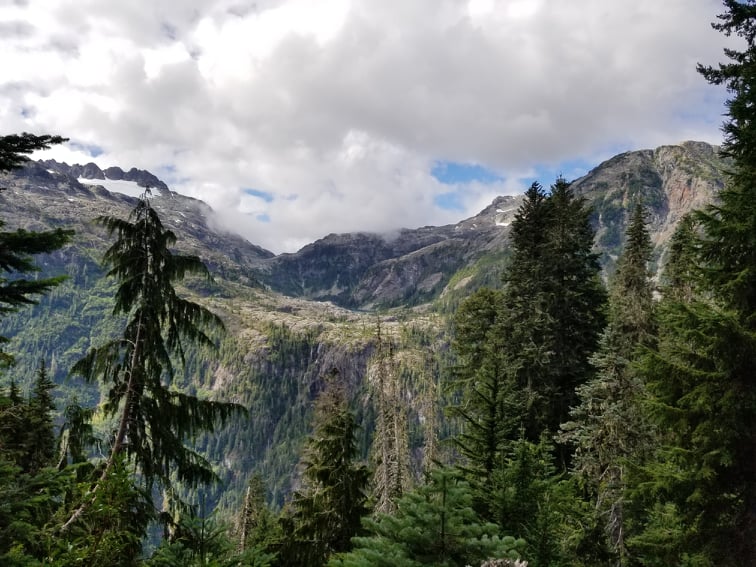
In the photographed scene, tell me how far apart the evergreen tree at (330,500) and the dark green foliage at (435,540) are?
14463 millimetres

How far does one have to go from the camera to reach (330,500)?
19531 millimetres

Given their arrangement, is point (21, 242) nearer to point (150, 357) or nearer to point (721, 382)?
point (150, 357)

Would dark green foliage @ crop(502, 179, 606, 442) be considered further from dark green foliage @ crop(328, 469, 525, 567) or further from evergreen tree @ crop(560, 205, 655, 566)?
dark green foliage @ crop(328, 469, 525, 567)

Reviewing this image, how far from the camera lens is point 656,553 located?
1153 centimetres

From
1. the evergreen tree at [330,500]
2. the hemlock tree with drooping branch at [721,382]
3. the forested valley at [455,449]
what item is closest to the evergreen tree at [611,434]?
the forested valley at [455,449]

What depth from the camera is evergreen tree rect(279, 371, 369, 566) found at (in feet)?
63.2

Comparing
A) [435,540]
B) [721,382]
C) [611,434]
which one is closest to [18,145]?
[435,540]

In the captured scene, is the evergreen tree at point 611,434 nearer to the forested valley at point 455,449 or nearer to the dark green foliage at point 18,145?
the forested valley at point 455,449

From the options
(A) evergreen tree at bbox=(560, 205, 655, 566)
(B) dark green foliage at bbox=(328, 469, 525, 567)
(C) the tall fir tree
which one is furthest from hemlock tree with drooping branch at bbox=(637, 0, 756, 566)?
(C) the tall fir tree

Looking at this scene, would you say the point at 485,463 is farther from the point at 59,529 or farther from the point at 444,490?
the point at 59,529

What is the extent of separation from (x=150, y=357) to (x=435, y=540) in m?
9.32

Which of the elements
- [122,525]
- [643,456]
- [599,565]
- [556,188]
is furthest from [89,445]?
[556,188]

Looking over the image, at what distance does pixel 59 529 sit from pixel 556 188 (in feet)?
111

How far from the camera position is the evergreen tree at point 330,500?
19.3m
